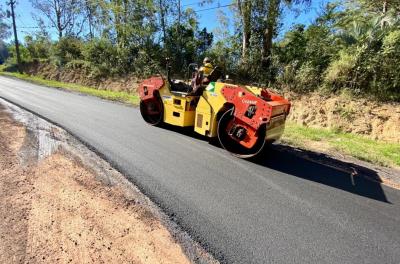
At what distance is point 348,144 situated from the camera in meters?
7.48

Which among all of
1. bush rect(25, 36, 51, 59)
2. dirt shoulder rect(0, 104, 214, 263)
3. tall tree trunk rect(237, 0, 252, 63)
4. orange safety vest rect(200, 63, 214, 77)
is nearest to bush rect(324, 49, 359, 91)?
tall tree trunk rect(237, 0, 252, 63)

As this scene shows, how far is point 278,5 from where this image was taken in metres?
12.9

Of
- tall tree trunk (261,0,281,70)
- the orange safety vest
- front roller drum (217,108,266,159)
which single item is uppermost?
tall tree trunk (261,0,281,70)

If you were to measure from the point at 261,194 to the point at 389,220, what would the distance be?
1637 mm

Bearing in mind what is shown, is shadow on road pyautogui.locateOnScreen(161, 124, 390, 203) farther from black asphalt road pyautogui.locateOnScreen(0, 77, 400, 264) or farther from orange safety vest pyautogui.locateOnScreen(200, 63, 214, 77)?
orange safety vest pyautogui.locateOnScreen(200, 63, 214, 77)

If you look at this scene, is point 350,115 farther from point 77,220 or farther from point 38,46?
point 38,46

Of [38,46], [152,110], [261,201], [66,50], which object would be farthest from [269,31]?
[38,46]

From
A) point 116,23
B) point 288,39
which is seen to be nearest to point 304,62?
point 288,39

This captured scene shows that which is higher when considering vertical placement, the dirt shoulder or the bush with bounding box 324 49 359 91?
the bush with bounding box 324 49 359 91

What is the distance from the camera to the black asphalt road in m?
3.15

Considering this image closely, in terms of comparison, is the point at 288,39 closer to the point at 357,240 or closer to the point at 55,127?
the point at 55,127

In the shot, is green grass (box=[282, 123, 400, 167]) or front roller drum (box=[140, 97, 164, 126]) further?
front roller drum (box=[140, 97, 164, 126])

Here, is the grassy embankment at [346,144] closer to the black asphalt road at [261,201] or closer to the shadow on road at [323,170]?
the shadow on road at [323,170]

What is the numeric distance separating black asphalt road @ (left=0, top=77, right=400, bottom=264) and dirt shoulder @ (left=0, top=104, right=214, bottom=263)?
32 centimetres
